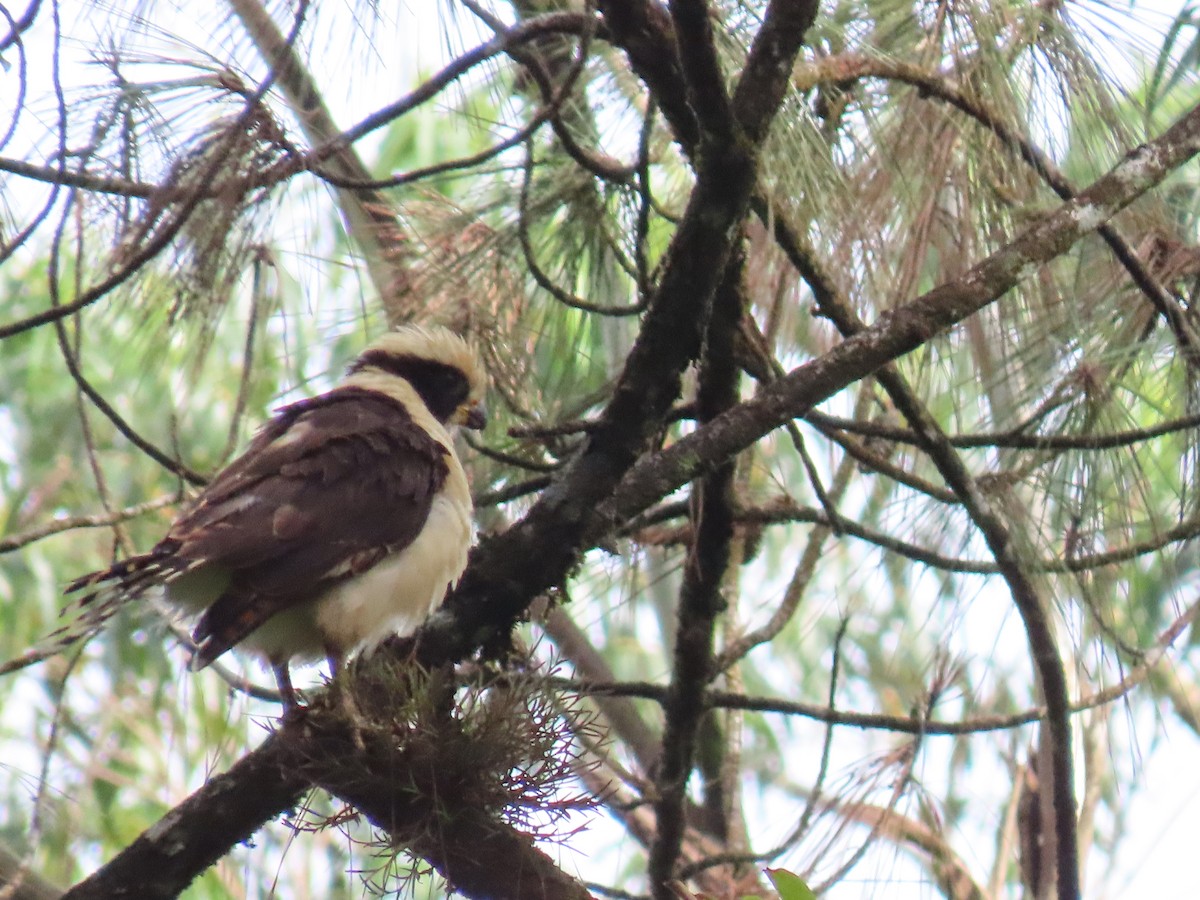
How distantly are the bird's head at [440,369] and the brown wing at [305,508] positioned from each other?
0.28m

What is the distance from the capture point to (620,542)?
452 cm

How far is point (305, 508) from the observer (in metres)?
3.38

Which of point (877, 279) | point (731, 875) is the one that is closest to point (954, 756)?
point (731, 875)

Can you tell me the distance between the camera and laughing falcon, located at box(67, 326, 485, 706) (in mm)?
3160

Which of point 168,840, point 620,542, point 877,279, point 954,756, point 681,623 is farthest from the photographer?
point 954,756

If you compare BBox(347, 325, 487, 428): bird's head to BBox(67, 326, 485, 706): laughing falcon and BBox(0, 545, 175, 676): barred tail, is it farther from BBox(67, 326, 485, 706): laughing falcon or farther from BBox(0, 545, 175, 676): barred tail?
BBox(0, 545, 175, 676): barred tail

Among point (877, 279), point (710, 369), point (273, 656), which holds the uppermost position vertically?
point (877, 279)

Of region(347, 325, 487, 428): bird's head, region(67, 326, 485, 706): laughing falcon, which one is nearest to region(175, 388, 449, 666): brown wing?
region(67, 326, 485, 706): laughing falcon

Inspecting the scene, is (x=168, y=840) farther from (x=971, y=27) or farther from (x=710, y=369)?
(x=971, y=27)

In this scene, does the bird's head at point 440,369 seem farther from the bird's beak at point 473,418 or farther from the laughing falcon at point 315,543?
the laughing falcon at point 315,543

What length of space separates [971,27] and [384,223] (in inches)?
70.3

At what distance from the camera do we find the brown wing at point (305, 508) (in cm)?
318

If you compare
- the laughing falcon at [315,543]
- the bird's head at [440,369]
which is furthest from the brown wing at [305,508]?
the bird's head at [440,369]

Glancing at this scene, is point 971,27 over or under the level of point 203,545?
over
